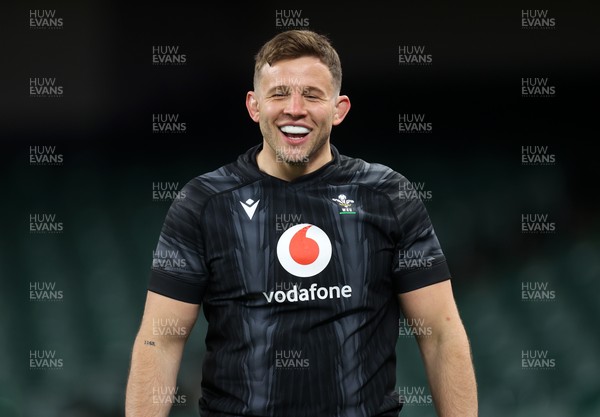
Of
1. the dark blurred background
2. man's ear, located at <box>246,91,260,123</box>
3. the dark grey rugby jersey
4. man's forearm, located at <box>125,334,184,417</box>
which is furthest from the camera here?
the dark blurred background

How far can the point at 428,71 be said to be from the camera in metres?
5.54

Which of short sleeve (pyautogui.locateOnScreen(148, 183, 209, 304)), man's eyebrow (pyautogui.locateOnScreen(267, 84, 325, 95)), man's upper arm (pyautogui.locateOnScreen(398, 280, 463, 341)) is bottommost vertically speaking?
man's upper arm (pyautogui.locateOnScreen(398, 280, 463, 341))

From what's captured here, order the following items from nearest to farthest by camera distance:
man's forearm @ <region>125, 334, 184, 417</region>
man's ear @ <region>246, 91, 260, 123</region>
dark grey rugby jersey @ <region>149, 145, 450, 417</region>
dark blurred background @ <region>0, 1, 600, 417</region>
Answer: dark grey rugby jersey @ <region>149, 145, 450, 417</region>
man's forearm @ <region>125, 334, 184, 417</region>
man's ear @ <region>246, 91, 260, 123</region>
dark blurred background @ <region>0, 1, 600, 417</region>

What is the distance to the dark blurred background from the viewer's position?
18.0ft

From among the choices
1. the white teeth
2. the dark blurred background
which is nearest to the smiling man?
the white teeth

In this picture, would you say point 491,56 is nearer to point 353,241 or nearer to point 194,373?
point 194,373

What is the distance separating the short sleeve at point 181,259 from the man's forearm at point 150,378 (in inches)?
6.0

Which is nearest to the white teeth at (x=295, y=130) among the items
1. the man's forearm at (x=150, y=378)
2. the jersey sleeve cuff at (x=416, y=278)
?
the jersey sleeve cuff at (x=416, y=278)

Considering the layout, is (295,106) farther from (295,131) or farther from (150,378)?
(150,378)

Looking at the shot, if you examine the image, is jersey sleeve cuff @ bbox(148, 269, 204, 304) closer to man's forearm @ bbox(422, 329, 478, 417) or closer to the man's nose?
the man's nose

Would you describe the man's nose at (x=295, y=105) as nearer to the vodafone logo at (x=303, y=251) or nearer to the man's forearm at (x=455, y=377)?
the vodafone logo at (x=303, y=251)

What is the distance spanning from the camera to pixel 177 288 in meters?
2.74

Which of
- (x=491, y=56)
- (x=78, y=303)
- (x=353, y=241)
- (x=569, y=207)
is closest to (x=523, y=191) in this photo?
(x=569, y=207)

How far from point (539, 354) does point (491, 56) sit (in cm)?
163
